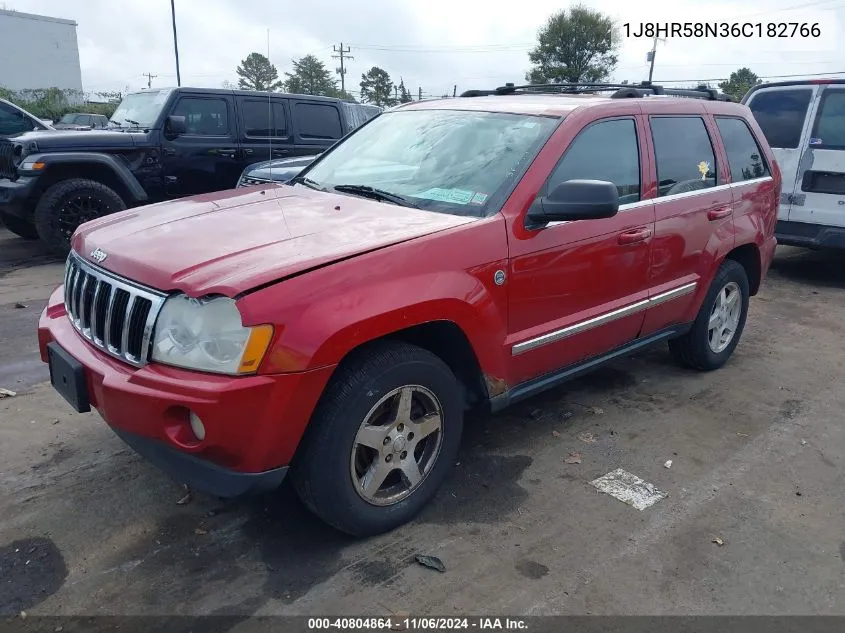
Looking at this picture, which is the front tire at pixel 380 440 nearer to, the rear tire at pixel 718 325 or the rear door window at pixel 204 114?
the rear tire at pixel 718 325

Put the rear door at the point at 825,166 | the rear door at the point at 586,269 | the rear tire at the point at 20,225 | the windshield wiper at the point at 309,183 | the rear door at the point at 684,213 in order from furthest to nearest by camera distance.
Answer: the rear tire at the point at 20,225, the rear door at the point at 825,166, the rear door at the point at 684,213, the windshield wiper at the point at 309,183, the rear door at the point at 586,269

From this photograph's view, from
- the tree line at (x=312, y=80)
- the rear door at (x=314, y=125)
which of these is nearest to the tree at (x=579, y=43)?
the tree line at (x=312, y=80)

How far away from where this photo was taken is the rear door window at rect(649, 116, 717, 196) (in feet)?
13.0

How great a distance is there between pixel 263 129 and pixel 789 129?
6314 millimetres

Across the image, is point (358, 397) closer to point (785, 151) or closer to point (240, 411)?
point (240, 411)

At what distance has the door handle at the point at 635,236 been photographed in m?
3.62

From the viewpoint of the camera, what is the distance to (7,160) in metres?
7.81

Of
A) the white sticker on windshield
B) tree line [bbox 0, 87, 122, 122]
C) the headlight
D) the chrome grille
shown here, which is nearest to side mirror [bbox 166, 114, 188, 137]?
the chrome grille

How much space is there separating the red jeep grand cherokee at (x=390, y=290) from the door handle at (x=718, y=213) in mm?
17

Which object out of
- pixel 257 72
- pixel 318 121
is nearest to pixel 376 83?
pixel 257 72

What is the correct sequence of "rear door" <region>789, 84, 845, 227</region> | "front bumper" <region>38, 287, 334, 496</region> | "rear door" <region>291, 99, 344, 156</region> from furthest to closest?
"rear door" <region>291, 99, 344, 156</region> → "rear door" <region>789, 84, 845, 227</region> → "front bumper" <region>38, 287, 334, 496</region>

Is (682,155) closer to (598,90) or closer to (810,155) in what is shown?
(598,90)

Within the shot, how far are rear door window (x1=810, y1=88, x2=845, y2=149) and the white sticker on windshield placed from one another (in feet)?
18.8

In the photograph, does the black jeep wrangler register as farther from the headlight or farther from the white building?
the white building
